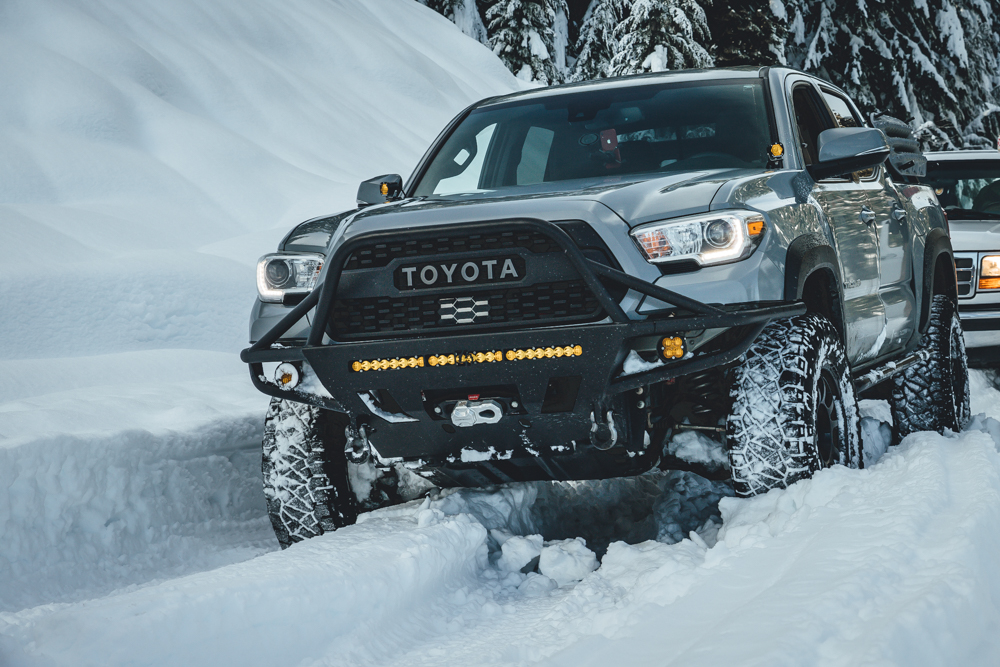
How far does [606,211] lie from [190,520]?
2182mm

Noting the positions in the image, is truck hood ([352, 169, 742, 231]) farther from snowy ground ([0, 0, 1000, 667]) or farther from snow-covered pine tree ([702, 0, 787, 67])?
snow-covered pine tree ([702, 0, 787, 67])

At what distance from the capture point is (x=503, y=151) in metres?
4.89

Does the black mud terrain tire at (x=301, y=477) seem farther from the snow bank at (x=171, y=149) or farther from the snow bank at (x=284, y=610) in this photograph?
the snow bank at (x=171, y=149)

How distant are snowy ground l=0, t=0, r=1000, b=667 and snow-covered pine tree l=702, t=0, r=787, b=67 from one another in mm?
16605

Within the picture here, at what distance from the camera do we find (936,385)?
5.29m

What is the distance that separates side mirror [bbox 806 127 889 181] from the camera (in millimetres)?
3941

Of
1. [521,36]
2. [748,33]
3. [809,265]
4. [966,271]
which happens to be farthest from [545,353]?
[521,36]

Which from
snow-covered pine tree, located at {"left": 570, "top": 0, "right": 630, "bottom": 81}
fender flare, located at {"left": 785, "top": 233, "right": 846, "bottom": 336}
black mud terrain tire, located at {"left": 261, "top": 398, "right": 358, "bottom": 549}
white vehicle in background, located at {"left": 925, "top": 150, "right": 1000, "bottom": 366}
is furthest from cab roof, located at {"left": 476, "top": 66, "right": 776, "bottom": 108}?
snow-covered pine tree, located at {"left": 570, "top": 0, "right": 630, "bottom": 81}

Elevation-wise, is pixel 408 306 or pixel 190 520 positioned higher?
pixel 408 306

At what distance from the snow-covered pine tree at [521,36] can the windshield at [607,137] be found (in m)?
25.9

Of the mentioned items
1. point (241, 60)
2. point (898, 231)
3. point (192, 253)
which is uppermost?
point (241, 60)

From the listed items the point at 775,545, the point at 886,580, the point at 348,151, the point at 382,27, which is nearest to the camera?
the point at 886,580

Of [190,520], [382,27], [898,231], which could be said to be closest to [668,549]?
[190,520]

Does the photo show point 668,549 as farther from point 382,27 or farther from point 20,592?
point 382,27
